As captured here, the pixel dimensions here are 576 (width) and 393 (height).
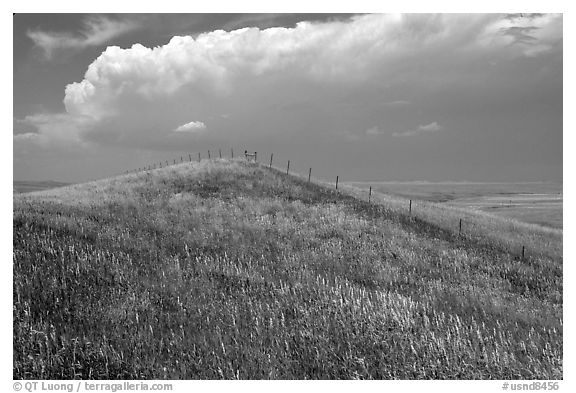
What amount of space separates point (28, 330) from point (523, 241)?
2317 cm

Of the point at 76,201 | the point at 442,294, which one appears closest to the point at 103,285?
the point at 442,294

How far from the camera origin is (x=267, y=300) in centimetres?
862

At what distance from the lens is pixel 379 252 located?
594 inches

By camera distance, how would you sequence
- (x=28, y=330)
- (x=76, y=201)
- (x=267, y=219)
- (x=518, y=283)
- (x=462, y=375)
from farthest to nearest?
(x=76, y=201) < (x=267, y=219) < (x=518, y=283) < (x=28, y=330) < (x=462, y=375)

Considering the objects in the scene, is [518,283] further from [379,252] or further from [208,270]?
[208,270]

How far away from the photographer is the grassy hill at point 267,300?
622 cm

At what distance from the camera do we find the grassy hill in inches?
245
